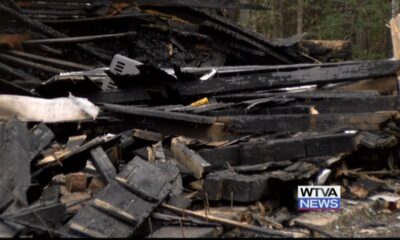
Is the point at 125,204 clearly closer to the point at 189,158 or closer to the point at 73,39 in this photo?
the point at 189,158

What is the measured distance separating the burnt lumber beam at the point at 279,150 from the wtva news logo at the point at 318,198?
488 millimetres

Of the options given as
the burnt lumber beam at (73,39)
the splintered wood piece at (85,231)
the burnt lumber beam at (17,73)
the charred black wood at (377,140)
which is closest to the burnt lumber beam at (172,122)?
the charred black wood at (377,140)

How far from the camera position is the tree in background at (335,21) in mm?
18281

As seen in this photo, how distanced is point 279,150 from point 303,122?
0.81m

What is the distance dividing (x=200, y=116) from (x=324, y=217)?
181 cm

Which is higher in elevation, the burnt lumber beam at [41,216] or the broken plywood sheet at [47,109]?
the broken plywood sheet at [47,109]

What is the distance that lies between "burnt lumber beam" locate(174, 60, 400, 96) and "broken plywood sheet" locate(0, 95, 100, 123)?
1.43m

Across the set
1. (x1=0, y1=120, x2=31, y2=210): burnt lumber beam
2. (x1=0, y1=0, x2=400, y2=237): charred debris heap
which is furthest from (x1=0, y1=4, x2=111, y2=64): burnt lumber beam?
(x1=0, y1=120, x2=31, y2=210): burnt lumber beam

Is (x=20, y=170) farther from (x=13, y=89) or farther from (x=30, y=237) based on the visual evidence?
(x=13, y=89)

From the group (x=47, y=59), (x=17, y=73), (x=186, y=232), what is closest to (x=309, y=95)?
(x=186, y=232)

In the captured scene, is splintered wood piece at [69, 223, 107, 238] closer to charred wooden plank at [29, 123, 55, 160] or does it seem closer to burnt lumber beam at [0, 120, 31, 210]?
burnt lumber beam at [0, 120, 31, 210]

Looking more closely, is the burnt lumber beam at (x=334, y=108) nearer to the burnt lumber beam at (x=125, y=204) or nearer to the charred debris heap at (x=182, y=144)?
the charred debris heap at (x=182, y=144)

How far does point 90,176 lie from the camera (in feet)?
16.2

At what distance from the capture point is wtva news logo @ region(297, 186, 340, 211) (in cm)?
484
